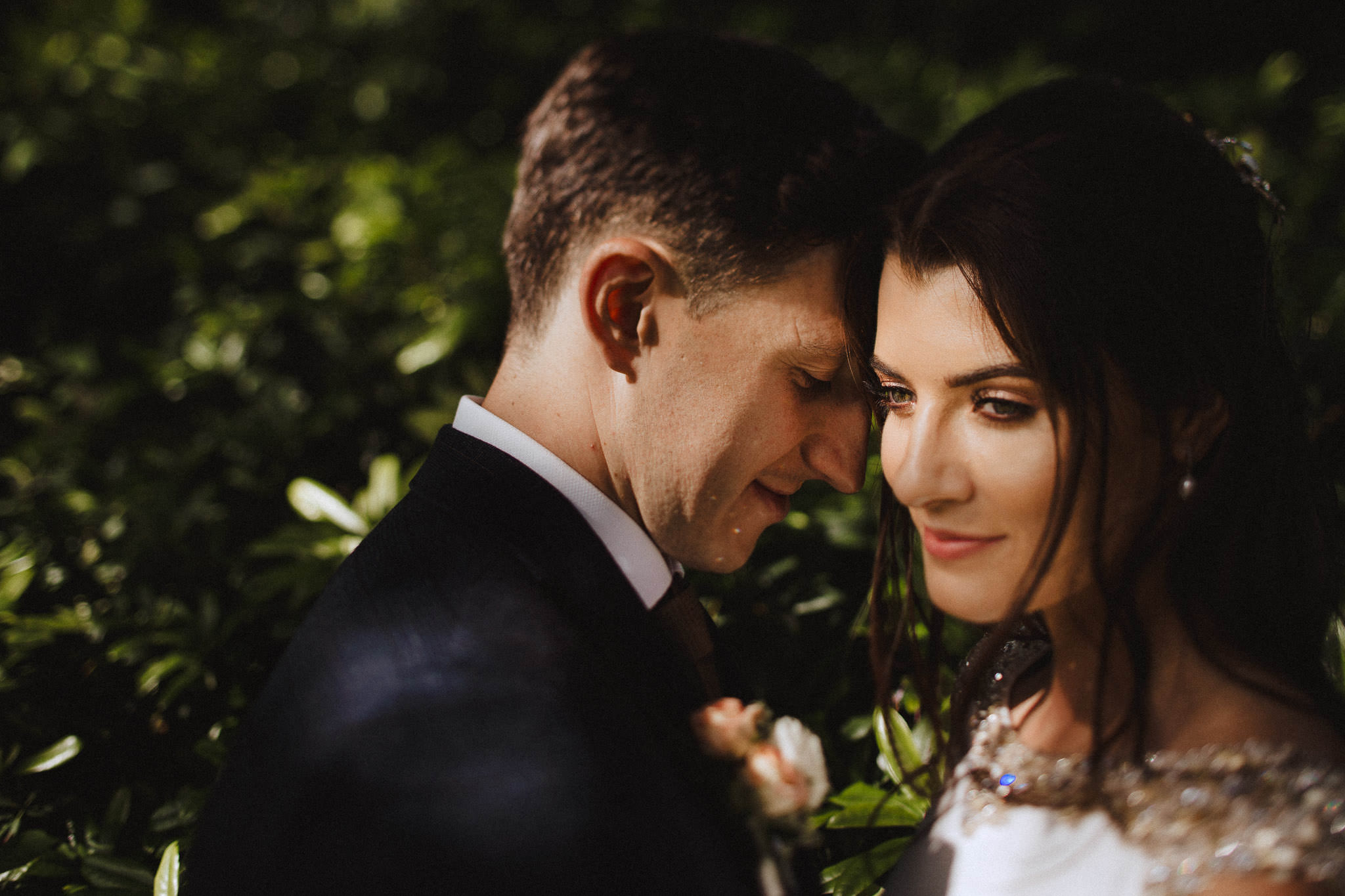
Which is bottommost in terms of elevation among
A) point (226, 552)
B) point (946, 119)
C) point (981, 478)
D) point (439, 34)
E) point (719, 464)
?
point (981, 478)

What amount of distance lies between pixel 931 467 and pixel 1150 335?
0.35 meters

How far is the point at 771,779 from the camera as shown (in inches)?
41.9

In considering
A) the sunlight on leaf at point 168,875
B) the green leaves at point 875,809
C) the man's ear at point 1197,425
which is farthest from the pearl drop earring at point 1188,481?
the sunlight on leaf at point 168,875

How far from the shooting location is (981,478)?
1.18 metres

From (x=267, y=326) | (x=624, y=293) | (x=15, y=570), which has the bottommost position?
(x=624, y=293)

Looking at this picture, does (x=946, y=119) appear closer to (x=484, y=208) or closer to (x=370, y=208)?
(x=484, y=208)

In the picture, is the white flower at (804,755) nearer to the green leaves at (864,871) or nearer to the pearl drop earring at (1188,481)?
the green leaves at (864,871)

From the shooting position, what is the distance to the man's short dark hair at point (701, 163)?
1.42 metres

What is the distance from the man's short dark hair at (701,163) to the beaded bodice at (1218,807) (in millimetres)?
946

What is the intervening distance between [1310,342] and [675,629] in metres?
2.25

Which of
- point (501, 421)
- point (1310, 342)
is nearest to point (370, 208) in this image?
point (501, 421)

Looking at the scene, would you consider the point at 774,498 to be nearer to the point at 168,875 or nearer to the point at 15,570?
the point at 168,875

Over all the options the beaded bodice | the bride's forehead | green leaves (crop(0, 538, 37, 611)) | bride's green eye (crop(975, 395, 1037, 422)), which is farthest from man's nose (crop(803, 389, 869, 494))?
green leaves (crop(0, 538, 37, 611))

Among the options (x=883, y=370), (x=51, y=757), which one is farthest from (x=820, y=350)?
(x=51, y=757)
